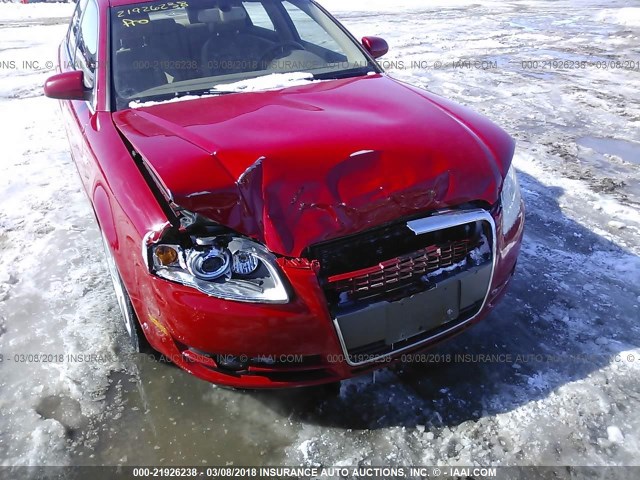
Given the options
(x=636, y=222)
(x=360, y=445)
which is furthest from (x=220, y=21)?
(x=636, y=222)

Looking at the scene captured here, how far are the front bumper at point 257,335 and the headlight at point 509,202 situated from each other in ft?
1.71

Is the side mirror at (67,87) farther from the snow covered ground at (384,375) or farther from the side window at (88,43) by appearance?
the snow covered ground at (384,375)

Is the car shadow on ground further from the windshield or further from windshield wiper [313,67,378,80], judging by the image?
the windshield

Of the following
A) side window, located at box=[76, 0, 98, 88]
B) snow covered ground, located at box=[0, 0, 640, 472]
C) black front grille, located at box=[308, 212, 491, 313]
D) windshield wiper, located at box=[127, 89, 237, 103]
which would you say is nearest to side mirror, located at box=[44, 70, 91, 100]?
side window, located at box=[76, 0, 98, 88]

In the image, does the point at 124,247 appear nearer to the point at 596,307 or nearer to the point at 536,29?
the point at 596,307

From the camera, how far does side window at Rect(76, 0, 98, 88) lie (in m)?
2.96

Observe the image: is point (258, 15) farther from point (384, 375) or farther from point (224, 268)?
point (384, 375)

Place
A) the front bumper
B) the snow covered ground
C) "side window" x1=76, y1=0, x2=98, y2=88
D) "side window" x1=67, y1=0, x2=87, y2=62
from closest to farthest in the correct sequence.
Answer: the front bumper → the snow covered ground → "side window" x1=76, y1=0, x2=98, y2=88 → "side window" x1=67, y1=0, x2=87, y2=62

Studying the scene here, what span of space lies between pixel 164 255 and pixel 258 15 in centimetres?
225

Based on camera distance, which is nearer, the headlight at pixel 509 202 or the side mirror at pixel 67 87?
the headlight at pixel 509 202

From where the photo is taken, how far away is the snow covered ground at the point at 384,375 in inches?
80.8

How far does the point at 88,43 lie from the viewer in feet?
10.7

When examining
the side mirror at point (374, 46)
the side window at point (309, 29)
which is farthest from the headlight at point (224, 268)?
the side mirror at point (374, 46)

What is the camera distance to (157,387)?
91.8 inches
